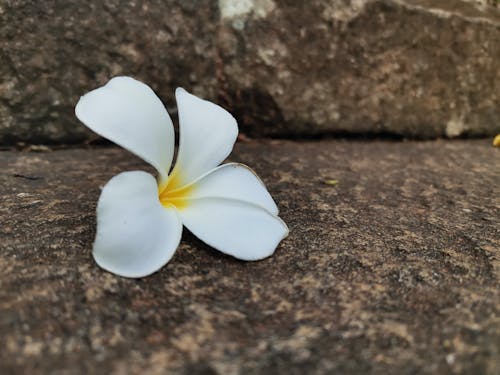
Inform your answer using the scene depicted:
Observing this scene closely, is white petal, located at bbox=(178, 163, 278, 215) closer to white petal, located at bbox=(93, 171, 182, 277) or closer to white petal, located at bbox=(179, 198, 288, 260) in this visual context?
white petal, located at bbox=(179, 198, 288, 260)

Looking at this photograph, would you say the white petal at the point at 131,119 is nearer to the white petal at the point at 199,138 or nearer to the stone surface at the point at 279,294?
the white petal at the point at 199,138

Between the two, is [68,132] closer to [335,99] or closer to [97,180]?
[97,180]

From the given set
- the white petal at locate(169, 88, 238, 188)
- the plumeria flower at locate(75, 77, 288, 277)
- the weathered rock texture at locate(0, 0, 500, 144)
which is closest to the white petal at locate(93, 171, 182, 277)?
the plumeria flower at locate(75, 77, 288, 277)

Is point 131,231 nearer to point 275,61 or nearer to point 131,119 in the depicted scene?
point 131,119

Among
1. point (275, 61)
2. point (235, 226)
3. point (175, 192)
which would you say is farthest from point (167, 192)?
point (275, 61)

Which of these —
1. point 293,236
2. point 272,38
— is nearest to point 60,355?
point 293,236

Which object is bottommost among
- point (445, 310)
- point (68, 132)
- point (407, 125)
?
point (68, 132)
